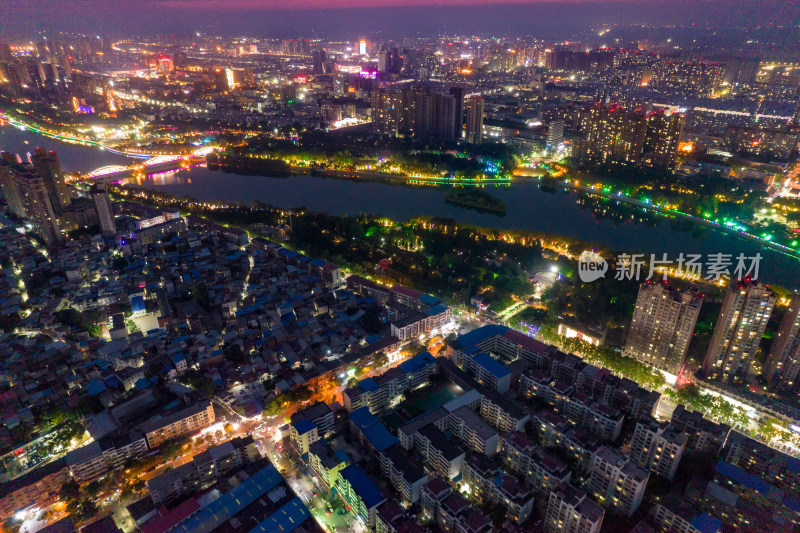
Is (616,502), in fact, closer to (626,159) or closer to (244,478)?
(244,478)

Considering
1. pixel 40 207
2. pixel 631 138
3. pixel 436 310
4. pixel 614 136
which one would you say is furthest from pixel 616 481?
pixel 614 136

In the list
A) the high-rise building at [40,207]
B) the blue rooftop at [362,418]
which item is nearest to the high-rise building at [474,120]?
the high-rise building at [40,207]

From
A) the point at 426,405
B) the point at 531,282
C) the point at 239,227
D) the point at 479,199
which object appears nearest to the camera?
the point at 426,405

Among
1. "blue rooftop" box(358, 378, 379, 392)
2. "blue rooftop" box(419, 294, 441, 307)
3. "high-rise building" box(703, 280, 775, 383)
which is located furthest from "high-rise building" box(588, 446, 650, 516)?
"blue rooftop" box(419, 294, 441, 307)

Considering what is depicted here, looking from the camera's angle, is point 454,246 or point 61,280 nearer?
point 61,280

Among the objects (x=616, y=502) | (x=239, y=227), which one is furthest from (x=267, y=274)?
(x=616, y=502)

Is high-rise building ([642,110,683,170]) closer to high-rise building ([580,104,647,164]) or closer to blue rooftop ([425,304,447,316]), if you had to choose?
high-rise building ([580,104,647,164])

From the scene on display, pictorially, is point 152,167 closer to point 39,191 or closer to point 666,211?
point 39,191
